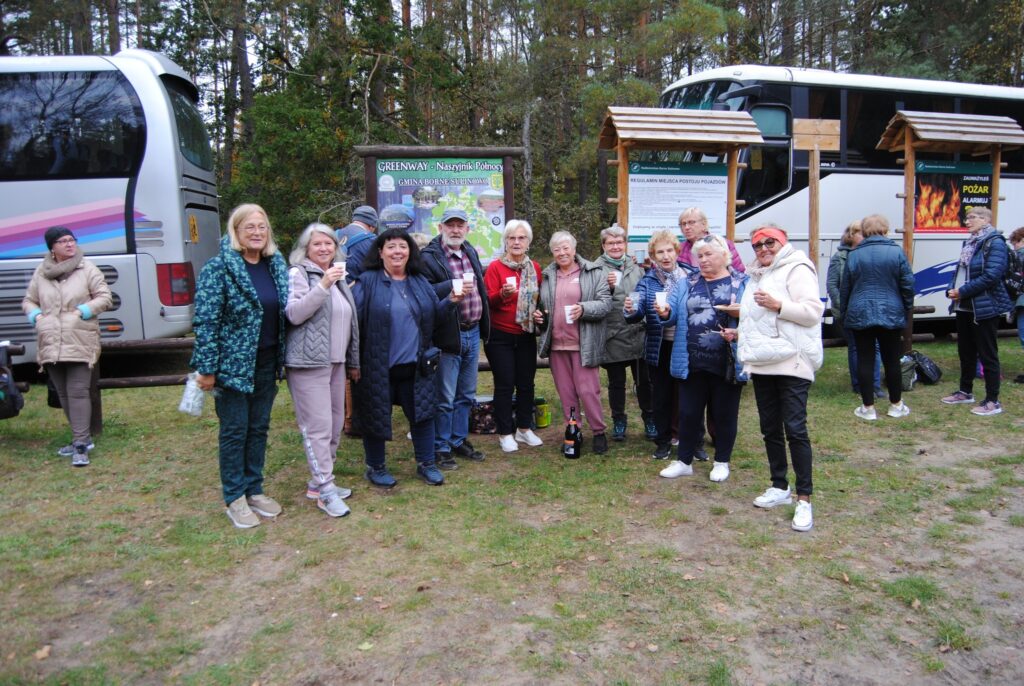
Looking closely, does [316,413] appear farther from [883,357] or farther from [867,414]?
[883,357]

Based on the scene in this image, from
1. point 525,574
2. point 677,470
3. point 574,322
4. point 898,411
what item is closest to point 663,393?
point 677,470

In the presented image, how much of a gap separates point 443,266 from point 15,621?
3.21m

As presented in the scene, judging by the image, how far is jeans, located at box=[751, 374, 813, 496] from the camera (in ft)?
14.4

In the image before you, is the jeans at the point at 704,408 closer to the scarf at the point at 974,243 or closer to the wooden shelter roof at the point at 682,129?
the wooden shelter roof at the point at 682,129

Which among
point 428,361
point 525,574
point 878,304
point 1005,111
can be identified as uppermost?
point 1005,111

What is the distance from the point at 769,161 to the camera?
10.1 meters

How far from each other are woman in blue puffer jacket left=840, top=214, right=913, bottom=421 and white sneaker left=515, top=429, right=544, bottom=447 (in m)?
3.05

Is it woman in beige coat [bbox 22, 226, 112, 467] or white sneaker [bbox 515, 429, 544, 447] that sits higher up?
woman in beige coat [bbox 22, 226, 112, 467]

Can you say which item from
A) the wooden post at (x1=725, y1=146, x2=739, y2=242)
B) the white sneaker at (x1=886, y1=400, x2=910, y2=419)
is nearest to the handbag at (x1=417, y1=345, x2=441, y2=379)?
the wooden post at (x1=725, y1=146, x2=739, y2=242)

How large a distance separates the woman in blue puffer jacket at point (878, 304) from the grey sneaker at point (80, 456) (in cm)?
649

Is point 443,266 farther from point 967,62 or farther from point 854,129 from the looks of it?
point 967,62

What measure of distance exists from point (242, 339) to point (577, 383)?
2.56 m

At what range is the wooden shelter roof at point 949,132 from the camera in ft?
28.5

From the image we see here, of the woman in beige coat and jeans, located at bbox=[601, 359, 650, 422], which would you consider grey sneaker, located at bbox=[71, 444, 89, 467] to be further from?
jeans, located at bbox=[601, 359, 650, 422]
